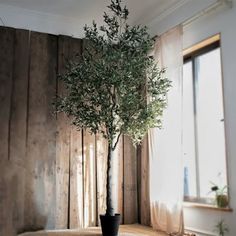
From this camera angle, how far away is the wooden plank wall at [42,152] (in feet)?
12.5

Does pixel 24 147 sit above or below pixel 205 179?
above

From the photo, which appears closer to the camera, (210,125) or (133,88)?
(133,88)

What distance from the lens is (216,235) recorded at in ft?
10.9

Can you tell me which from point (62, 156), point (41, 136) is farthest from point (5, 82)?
point (62, 156)

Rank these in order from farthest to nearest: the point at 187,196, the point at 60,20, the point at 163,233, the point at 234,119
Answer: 1. the point at 60,20
2. the point at 187,196
3. the point at 163,233
4. the point at 234,119

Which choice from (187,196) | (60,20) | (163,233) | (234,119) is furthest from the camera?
(60,20)

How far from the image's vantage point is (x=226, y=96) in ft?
11.0

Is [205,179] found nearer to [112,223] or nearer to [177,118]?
[177,118]

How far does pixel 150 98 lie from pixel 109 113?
630mm

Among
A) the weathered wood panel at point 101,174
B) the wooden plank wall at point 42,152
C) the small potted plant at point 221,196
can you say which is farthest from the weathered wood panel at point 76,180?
the small potted plant at point 221,196

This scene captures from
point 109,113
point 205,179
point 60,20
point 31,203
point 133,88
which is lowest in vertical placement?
point 31,203

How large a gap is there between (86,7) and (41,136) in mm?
1556

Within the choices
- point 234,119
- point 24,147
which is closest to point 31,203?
point 24,147

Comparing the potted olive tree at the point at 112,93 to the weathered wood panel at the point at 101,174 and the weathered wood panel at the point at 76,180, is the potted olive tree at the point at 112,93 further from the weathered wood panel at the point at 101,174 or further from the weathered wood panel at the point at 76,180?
the weathered wood panel at the point at 101,174
